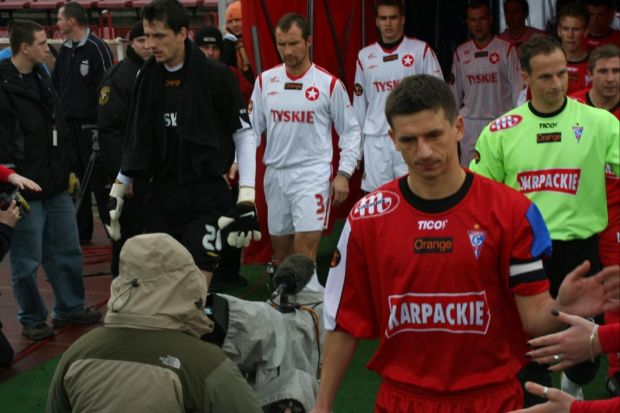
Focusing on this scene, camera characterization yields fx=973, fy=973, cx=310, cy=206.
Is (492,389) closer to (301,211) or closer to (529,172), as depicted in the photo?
Answer: (529,172)

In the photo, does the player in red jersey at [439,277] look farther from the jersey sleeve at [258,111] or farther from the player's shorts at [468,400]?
the jersey sleeve at [258,111]

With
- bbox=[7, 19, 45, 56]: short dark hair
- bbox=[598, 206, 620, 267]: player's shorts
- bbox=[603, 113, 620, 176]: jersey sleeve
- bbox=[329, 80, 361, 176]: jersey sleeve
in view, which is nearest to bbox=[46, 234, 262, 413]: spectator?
bbox=[603, 113, 620, 176]: jersey sleeve

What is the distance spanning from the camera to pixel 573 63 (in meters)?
7.86

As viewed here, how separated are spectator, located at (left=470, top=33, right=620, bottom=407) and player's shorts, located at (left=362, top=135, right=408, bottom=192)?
11.0 ft

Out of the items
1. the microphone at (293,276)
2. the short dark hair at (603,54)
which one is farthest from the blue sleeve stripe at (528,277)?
the short dark hair at (603,54)

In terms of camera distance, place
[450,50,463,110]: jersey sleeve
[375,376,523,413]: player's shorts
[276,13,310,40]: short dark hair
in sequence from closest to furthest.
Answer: [375,376,523,413]: player's shorts, [276,13,310,40]: short dark hair, [450,50,463,110]: jersey sleeve

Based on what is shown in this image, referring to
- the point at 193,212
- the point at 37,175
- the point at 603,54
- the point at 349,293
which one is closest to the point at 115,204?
the point at 193,212

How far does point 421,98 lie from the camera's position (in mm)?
3193

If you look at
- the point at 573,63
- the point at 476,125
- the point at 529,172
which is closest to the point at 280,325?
the point at 529,172

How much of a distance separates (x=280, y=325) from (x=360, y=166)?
569 centimetres

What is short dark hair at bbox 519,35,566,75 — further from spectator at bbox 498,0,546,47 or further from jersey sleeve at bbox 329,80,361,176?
spectator at bbox 498,0,546,47

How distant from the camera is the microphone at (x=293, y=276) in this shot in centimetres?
458

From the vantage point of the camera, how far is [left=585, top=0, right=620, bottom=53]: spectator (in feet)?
28.4

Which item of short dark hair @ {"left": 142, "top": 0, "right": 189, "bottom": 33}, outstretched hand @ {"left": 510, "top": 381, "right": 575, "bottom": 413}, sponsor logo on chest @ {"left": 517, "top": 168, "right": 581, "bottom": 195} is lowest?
outstretched hand @ {"left": 510, "top": 381, "right": 575, "bottom": 413}
